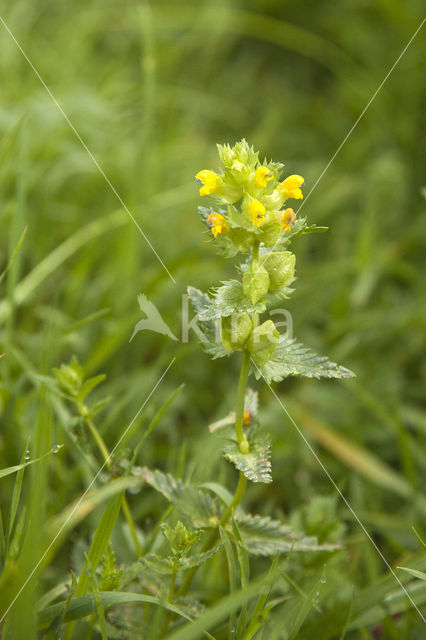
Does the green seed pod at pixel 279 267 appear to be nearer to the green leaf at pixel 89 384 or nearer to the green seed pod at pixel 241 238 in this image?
the green seed pod at pixel 241 238

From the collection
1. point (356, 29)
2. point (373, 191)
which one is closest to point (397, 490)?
point (373, 191)

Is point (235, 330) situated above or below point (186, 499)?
above

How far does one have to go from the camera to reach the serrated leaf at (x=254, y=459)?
33.5 inches

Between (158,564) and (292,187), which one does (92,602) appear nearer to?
(158,564)

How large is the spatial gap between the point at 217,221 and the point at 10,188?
1.13 meters

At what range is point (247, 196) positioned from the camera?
875 mm

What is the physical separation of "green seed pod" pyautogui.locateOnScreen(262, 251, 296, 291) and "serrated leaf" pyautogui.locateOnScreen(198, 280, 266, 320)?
45 mm

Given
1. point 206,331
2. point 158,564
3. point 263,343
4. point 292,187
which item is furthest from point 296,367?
point 158,564

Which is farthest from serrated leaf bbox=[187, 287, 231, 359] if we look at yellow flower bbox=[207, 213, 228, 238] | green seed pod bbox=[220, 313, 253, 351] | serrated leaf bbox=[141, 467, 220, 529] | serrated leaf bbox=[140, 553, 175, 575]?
serrated leaf bbox=[140, 553, 175, 575]

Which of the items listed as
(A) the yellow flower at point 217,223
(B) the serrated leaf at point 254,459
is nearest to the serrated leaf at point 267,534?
(B) the serrated leaf at point 254,459

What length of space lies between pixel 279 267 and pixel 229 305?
0.10 metres

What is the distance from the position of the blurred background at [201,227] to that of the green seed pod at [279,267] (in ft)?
1.37

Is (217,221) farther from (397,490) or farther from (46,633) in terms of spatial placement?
(397,490)

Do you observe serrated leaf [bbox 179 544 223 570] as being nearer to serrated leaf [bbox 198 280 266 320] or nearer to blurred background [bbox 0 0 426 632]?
blurred background [bbox 0 0 426 632]
